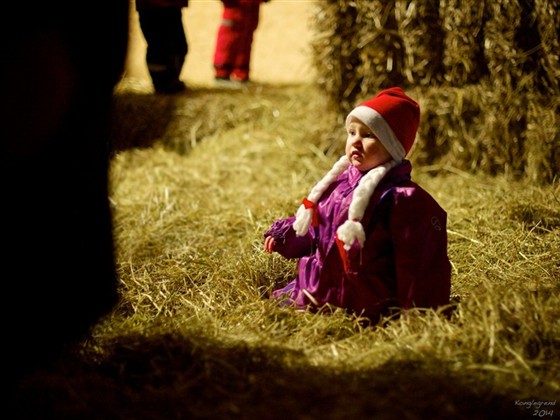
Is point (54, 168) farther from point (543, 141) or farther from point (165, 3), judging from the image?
point (543, 141)

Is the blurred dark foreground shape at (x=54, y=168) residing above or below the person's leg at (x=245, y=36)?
below

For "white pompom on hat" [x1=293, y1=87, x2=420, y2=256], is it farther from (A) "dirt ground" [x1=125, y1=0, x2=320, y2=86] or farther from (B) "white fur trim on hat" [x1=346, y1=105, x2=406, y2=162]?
(A) "dirt ground" [x1=125, y1=0, x2=320, y2=86]

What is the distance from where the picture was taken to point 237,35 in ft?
17.5

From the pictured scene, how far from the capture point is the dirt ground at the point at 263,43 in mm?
6441

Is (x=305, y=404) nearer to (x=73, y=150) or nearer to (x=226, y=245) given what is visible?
(x=73, y=150)

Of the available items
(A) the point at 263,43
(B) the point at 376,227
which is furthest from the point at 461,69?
(A) the point at 263,43

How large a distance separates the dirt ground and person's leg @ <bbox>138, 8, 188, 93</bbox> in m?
1.14

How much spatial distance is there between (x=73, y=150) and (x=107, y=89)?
0.73 ft

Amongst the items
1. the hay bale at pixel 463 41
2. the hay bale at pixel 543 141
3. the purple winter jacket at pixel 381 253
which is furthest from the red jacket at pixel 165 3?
the purple winter jacket at pixel 381 253

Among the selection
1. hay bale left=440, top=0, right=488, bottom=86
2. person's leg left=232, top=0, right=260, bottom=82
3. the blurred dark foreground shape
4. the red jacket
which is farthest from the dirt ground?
the blurred dark foreground shape

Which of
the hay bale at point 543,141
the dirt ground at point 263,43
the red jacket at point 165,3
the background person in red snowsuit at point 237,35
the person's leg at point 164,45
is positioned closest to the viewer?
the hay bale at point 543,141

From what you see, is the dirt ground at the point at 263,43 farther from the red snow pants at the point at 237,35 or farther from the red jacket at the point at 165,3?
the red jacket at the point at 165,3

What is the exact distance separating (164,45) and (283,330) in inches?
120

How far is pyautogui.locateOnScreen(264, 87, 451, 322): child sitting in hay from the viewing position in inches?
87.7
